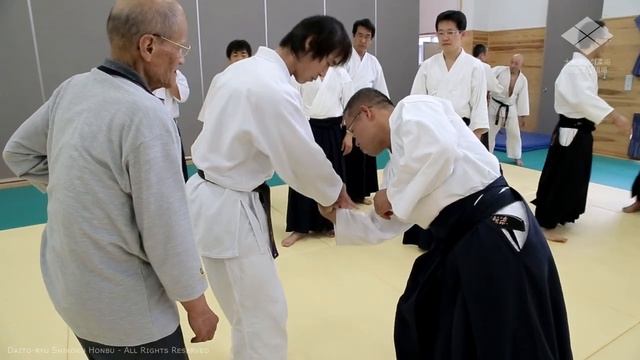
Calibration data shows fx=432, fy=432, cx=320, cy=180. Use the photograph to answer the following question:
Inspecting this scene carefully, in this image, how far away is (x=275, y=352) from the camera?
1569 millimetres

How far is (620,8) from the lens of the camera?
5.99 metres

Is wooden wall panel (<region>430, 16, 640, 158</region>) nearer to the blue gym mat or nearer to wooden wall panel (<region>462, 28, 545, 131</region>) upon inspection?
wooden wall panel (<region>462, 28, 545, 131</region>)

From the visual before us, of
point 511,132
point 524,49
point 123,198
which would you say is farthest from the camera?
point 524,49

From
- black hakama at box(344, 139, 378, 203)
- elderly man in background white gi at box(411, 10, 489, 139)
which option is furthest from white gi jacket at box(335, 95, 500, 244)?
black hakama at box(344, 139, 378, 203)

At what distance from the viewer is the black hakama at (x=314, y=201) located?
350 cm

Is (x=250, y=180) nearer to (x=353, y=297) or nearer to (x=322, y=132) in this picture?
(x=353, y=297)

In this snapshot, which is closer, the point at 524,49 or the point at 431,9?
the point at 524,49

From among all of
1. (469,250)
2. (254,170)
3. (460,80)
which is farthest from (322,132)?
(469,250)

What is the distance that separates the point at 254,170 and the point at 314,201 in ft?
6.47

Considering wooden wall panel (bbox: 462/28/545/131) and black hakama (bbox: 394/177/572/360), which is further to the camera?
wooden wall panel (bbox: 462/28/545/131)

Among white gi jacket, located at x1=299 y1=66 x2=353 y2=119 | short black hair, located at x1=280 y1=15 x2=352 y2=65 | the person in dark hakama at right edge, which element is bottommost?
the person in dark hakama at right edge

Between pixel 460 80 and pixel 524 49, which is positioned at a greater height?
pixel 524 49

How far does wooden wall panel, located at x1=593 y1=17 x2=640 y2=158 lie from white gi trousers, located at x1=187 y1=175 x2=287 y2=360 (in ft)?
21.4

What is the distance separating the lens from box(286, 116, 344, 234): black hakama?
11.5 ft
